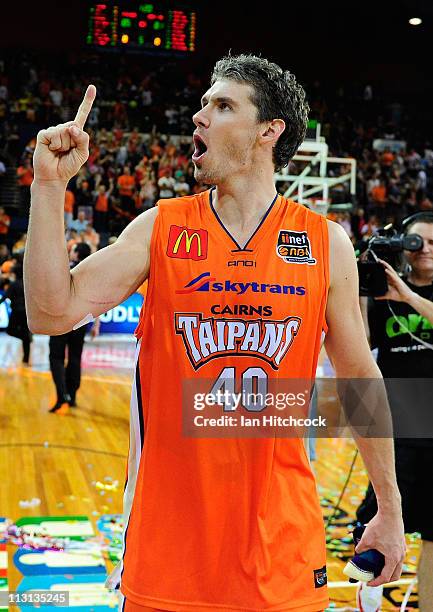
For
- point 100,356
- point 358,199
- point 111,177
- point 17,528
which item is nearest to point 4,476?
point 17,528

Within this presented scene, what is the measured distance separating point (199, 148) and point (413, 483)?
2189 millimetres

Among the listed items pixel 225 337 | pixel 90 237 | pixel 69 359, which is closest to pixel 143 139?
pixel 90 237

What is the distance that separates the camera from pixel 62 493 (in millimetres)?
5586

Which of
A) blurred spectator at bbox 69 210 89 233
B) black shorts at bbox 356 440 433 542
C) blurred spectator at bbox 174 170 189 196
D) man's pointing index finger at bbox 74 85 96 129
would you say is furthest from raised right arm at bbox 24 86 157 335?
blurred spectator at bbox 174 170 189 196

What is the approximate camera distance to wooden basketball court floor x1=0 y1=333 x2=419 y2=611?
15.8ft

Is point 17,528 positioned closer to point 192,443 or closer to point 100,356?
point 192,443

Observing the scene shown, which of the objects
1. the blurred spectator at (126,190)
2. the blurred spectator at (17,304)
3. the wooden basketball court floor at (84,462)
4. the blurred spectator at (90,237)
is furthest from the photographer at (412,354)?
the blurred spectator at (126,190)

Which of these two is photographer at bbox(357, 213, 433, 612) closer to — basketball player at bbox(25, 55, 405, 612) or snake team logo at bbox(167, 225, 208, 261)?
basketball player at bbox(25, 55, 405, 612)

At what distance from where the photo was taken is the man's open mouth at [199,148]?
210 cm

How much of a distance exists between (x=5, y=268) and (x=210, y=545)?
11.1 meters

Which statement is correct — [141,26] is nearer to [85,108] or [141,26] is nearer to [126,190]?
[126,190]

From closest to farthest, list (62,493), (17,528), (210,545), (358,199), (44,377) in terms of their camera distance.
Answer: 1. (210,545)
2. (17,528)
3. (62,493)
4. (44,377)
5. (358,199)

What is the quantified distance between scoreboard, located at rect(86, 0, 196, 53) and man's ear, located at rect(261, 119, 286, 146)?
59.7 ft

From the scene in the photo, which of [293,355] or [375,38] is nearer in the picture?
[293,355]
